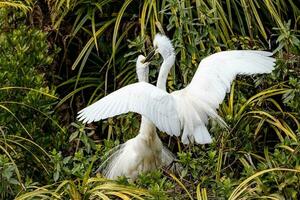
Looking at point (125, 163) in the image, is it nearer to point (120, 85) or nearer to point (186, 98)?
point (186, 98)

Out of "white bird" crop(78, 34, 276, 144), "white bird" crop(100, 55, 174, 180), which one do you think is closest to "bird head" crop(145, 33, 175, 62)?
"white bird" crop(78, 34, 276, 144)

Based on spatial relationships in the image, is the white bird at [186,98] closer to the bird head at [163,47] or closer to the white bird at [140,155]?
the bird head at [163,47]

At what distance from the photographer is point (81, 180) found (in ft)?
12.8

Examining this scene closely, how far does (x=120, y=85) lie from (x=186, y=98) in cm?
133

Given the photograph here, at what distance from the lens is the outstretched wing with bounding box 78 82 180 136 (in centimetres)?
402

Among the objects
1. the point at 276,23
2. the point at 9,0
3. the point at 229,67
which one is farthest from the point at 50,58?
the point at 276,23

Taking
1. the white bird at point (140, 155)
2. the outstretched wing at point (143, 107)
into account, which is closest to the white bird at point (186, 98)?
the outstretched wing at point (143, 107)

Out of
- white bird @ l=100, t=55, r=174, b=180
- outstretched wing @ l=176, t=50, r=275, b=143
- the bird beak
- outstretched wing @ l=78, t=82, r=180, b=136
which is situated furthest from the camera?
the bird beak

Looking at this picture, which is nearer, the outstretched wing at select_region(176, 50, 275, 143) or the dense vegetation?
the dense vegetation

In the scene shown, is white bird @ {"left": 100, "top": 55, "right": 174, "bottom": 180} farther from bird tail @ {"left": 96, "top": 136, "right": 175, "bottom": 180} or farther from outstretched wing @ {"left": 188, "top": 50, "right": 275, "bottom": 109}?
outstretched wing @ {"left": 188, "top": 50, "right": 275, "bottom": 109}

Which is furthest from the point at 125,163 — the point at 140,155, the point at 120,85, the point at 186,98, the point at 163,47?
the point at 120,85

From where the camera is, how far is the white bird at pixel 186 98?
159 inches

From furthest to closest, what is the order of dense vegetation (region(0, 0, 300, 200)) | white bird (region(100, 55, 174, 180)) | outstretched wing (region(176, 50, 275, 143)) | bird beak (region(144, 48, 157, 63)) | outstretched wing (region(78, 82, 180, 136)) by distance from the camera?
bird beak (region(144, 48, 157, 63)) → white bird (region(100, 55, 174, 180)) → outstretched wing (region(176, 50, 275, 143)) → outstretched wing (region(78, 82, 180, 136)) → dense vegetation (region(0, 0, 300, 200))

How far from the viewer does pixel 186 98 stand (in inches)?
168
